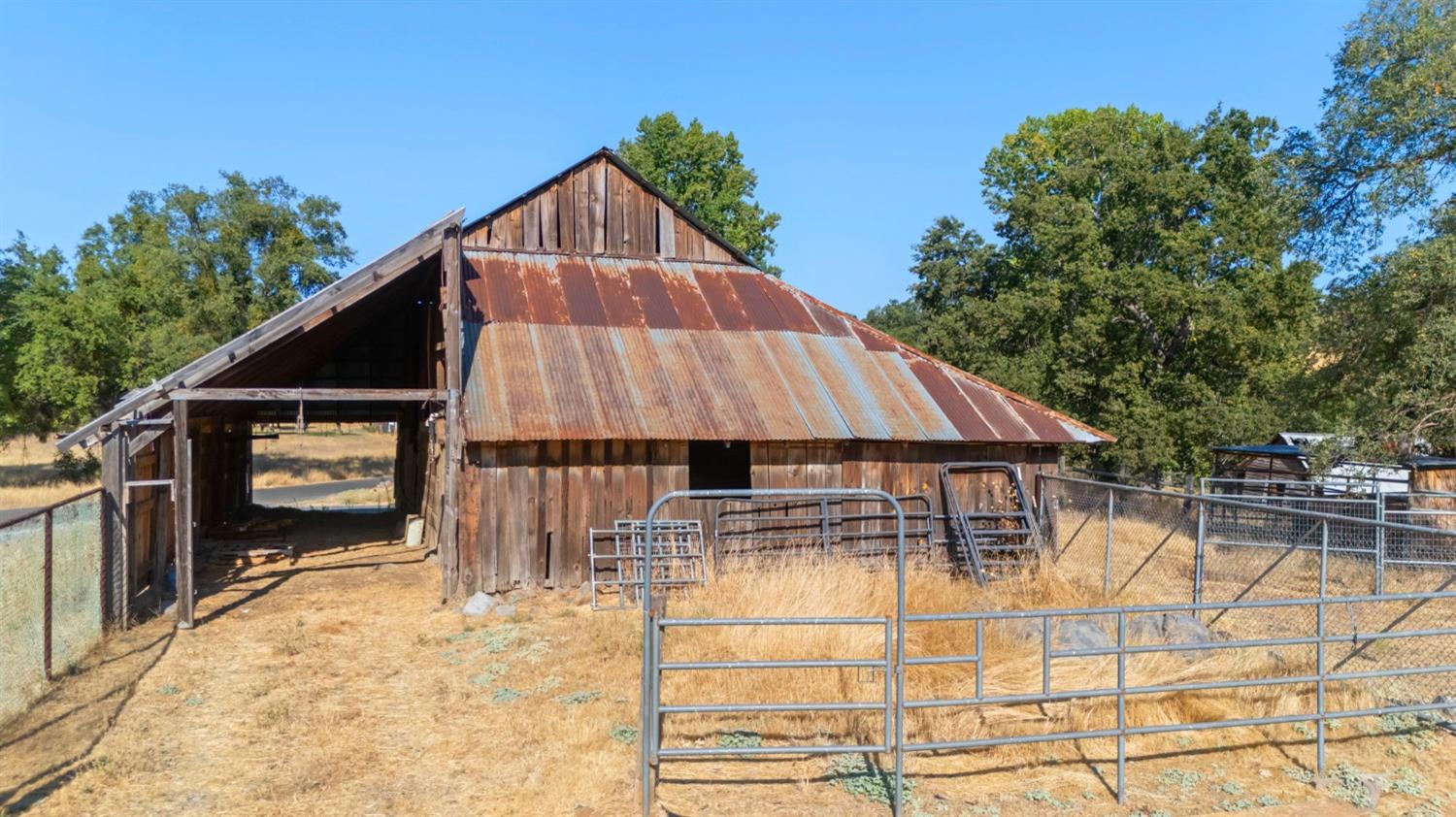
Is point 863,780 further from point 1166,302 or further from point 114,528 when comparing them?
point 1166,302

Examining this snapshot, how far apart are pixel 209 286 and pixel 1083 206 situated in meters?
36.7

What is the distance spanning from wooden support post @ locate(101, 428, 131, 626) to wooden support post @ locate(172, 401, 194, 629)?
61cm

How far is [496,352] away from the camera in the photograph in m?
15.1

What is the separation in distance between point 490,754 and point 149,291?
127 ft

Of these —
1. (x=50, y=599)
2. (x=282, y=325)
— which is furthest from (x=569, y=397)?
(x=50, y=599)

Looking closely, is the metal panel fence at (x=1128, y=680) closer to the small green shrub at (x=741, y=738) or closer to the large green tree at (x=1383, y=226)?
the small green shrub at (x=741, y=738)

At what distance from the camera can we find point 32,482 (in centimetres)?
3353

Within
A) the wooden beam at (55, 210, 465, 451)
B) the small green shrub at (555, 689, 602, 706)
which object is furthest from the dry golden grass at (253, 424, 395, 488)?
the small green shrub at (555, 689, 602, 706)

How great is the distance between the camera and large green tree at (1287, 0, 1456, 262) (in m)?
19.2

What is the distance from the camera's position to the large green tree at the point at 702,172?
3612cm

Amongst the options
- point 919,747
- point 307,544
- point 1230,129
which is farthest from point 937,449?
point 1230,129

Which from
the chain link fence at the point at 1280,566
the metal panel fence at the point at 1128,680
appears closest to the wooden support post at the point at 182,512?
the metal panel fence at the point at 1128,680

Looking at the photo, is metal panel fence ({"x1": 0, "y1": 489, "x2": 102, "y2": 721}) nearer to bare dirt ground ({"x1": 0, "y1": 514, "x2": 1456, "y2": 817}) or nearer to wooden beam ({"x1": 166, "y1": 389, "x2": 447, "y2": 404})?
bare dirt ground ({"x1": 0, "y1": 514, "x2": 1456, "y2": 817})

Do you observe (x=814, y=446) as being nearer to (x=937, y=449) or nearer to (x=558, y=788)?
(x=937, y=449)
